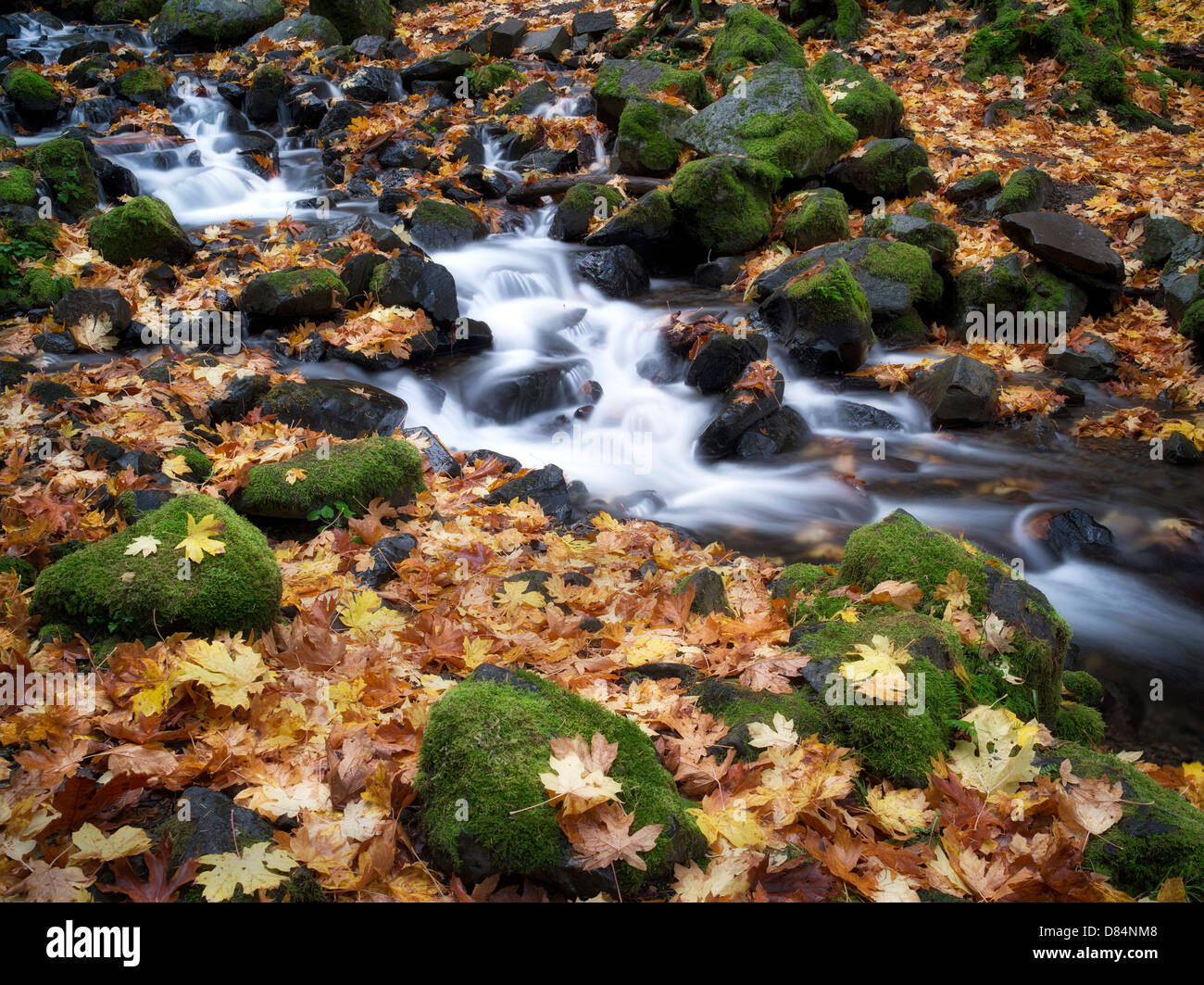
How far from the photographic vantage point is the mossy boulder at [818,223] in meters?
9.98

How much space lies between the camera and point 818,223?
9992 mm

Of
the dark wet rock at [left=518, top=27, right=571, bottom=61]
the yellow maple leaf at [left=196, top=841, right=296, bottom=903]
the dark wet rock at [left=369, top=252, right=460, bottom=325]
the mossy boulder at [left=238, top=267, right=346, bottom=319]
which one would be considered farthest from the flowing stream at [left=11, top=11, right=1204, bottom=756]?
the dark wet rock at [left=518, top=27, right=571, bottom=61]

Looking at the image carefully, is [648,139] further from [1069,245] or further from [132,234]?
[132,234]

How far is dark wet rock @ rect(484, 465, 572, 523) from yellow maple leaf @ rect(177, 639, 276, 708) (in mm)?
2874

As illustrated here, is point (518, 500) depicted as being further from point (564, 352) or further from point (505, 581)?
point (564, 352)

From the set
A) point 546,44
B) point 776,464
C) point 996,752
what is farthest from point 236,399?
point 546,44

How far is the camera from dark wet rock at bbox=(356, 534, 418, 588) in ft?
14.2

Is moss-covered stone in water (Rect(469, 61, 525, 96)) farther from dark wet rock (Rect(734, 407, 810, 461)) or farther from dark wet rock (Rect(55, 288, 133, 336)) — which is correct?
dark wet rock (Rect(734, 407, 810, 461))

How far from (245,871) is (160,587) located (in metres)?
1.60

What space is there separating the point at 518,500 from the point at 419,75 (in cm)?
1205

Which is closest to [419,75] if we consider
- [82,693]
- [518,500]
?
[518,500]

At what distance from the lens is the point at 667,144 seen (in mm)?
11523

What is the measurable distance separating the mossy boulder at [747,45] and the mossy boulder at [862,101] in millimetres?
926

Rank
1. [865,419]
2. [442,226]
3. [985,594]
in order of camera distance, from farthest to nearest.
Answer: [442,226] < [865,419] < [985,594]
